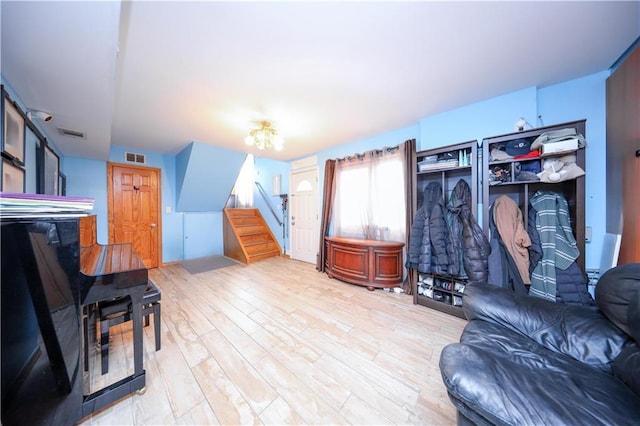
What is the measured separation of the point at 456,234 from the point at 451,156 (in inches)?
37.0

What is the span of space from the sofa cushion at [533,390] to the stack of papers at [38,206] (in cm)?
191

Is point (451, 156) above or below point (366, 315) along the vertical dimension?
above

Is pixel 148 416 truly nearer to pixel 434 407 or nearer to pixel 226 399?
pixel 226 399

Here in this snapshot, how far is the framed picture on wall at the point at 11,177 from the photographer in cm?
130

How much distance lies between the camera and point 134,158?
157 inches

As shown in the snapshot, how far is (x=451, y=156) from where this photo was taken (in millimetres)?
2447

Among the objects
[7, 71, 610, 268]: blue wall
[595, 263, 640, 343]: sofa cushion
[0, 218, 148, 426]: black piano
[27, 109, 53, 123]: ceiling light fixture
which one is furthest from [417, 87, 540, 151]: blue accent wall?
[27, 109, 53, 123]: ceiling light fixture

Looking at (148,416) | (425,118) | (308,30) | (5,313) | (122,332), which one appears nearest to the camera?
(5,313)

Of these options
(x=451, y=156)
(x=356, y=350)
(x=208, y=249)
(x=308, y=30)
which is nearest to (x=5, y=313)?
(x=356, y=350)

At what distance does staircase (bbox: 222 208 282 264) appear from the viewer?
4.62 meters

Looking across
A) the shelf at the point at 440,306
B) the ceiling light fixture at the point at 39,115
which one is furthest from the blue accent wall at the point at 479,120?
the ceiling light fixture at the point at 39,115

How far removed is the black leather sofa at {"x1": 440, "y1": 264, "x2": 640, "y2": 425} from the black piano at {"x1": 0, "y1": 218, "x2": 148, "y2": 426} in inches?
71.8

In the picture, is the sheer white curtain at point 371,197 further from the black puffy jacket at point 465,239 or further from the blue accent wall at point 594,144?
the blue accent wall at point 594,144

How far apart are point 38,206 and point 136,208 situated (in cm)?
395
